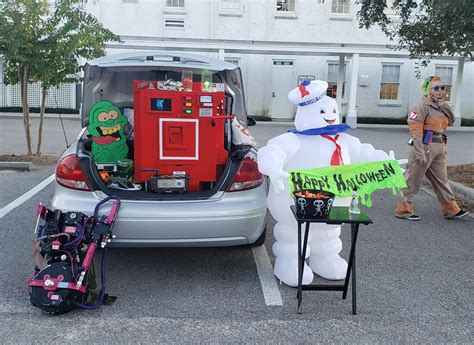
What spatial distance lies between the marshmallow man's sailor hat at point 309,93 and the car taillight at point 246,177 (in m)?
0.62

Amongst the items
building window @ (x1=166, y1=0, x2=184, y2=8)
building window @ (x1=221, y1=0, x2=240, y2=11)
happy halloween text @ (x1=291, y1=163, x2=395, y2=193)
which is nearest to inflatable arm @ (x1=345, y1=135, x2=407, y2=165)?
happy halloween text @ (x1=291, y1=163, x2=395, y2=193)

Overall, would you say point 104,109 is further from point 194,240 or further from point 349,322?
point 349,322

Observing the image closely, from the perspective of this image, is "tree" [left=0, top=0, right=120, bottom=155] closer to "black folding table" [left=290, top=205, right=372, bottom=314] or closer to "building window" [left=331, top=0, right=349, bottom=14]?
"black folding table" [left=290, top=205, right=372, bottom=314]

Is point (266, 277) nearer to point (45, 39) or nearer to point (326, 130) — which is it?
point (326, 130)

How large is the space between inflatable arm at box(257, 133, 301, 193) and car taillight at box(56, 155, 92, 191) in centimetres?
136

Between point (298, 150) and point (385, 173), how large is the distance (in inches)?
27.1

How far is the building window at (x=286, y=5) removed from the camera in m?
24.1

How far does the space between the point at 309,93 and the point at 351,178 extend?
0.75m

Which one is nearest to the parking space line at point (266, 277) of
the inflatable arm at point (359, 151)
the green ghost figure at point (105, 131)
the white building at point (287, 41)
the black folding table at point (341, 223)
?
the black folding table at point (341, 223)

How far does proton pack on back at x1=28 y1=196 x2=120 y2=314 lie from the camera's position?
11.9 feet

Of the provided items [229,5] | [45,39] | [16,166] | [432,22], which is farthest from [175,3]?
[432,22]

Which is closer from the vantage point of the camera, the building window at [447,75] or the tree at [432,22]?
the tree at [432,22]

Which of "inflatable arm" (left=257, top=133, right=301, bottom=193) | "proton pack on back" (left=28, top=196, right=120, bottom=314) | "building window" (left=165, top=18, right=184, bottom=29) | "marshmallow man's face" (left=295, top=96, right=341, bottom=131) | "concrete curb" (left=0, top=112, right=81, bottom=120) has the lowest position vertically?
"concrete curb" (left=0, top=112, right=81, bottom=120)

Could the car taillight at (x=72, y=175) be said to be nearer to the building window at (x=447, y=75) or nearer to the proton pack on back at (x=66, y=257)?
the proton pack on back at (x=66, y=257)
